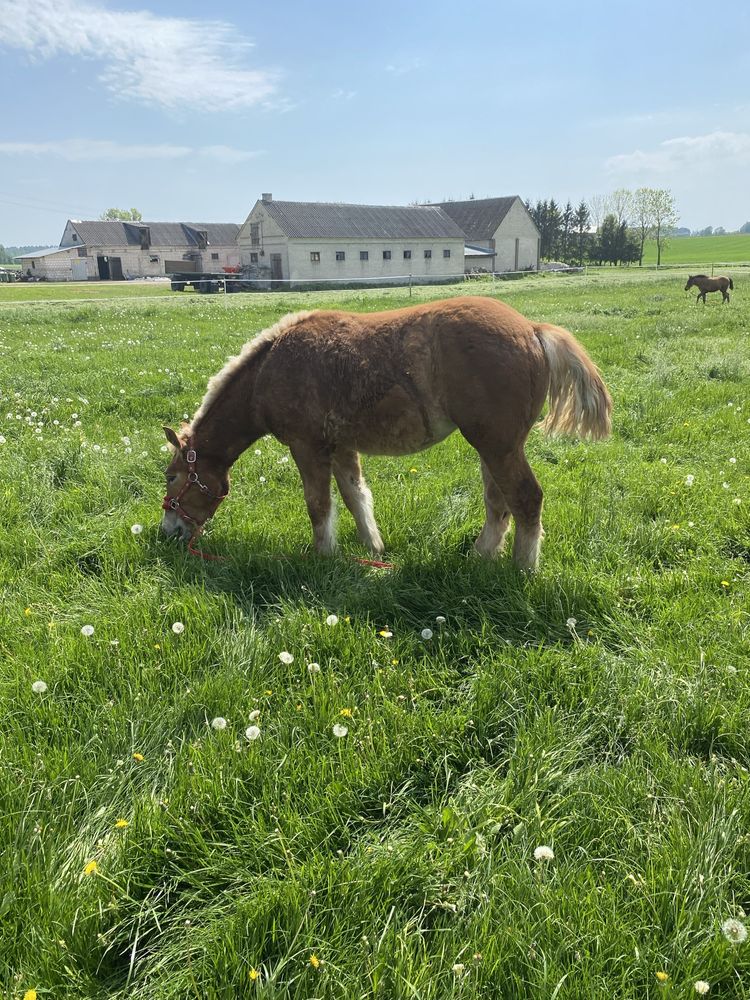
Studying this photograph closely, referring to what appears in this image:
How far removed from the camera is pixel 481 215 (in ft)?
258

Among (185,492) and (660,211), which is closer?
(185,492)

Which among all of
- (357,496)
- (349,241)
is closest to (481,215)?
(349,241)

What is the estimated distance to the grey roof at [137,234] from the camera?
87.2m

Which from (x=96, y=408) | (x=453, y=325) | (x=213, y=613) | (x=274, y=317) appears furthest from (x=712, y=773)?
(x=274, y=317)

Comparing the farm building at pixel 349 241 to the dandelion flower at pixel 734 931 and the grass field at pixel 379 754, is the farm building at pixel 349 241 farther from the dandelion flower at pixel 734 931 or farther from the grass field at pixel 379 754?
the dandelion flower at pixel 734 931

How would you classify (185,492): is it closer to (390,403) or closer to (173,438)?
(173,438)

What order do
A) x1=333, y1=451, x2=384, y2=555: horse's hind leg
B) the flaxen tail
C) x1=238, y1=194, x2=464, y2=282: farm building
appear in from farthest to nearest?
x1=238, y1=194, x2=464, y2=282: farm building < x1=333, y1=451, x2=384, y2=555: horse's hind leg < the flaxen tail

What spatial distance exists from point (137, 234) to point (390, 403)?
98.1 meters

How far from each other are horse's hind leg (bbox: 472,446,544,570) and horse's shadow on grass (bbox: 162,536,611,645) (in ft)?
0.92

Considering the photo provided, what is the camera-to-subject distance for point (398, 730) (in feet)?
9.31

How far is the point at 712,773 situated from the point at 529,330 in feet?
9.47

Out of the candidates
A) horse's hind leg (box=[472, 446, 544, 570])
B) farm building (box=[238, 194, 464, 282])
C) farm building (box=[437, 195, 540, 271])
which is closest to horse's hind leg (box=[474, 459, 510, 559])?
horse's hind leg (box=[472, 446, 544, 570])

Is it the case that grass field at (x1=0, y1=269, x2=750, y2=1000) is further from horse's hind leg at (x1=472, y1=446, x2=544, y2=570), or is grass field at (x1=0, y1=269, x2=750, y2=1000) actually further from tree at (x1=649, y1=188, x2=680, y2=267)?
tree at (x1=649, y1=188, x2=680, y2=267)

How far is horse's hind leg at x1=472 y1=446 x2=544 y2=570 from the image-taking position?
4.28 meters
